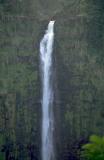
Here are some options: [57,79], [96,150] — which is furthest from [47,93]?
[96,150]

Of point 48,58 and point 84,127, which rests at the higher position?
point 48,58

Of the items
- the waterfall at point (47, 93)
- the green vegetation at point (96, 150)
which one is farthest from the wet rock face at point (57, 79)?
the green vegetation at point (96, 150)

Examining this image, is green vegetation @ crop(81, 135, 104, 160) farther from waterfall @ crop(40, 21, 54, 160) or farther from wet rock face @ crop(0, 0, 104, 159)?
waterfall @ crop(40, 21, 54, 160)

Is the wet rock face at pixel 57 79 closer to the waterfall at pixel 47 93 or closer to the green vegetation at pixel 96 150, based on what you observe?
the waterfall at pixel 47 93

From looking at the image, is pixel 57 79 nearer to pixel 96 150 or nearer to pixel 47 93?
pixel 47 93

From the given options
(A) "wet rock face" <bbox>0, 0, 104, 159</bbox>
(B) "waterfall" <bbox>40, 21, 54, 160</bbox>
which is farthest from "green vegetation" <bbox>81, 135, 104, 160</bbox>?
(B) "waterfall" <bbox>40, 21, 54, 160</bbox>

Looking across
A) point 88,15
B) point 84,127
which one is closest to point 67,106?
point 84,127

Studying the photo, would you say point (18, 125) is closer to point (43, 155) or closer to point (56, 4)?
point (43, 155)
